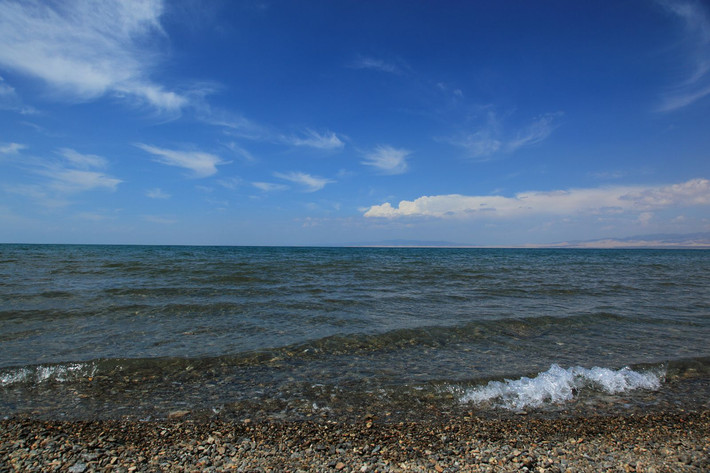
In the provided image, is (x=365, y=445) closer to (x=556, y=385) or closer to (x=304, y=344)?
(x=556, y=385)

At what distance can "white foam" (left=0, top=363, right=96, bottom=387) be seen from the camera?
627 cm

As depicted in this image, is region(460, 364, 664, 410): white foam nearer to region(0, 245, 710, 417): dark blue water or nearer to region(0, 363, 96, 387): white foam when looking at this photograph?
region(0, 245, 710, 417): dark blue water

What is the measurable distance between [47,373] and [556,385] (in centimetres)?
938

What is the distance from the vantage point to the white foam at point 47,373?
20.6ft

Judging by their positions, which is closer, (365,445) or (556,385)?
(365,445)

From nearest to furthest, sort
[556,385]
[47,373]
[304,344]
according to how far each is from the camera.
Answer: [556,385] → [47,373] → [304,344]

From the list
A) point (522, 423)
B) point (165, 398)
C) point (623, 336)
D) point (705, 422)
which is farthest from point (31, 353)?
point (623, 336)

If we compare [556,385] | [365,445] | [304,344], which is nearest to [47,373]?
[304,344]

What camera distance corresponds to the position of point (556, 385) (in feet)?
20.2

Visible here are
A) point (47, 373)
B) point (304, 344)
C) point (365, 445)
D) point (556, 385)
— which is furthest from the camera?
point (304, 344)

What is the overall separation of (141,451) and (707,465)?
6.66 metres

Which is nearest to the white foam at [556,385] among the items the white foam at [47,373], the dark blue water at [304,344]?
the dark blue water at [304,344]

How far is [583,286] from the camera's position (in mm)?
20328

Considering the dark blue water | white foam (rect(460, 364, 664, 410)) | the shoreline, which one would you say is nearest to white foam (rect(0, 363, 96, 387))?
the dark blue water
